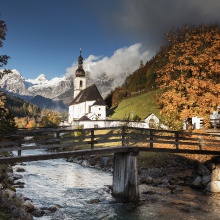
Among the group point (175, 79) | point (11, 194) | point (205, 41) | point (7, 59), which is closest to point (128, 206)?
point (11, 194)

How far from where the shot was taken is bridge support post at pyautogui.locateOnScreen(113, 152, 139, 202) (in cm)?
1812

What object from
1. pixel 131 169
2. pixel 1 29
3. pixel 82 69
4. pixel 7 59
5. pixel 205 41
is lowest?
pixel 131 169

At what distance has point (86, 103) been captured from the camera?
374 feet

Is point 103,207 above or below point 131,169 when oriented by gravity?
below

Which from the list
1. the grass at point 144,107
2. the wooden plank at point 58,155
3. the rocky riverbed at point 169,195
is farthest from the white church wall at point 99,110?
the wooden plank at point 58,155

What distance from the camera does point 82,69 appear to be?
476ft

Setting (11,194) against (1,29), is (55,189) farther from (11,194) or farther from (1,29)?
(1,29)

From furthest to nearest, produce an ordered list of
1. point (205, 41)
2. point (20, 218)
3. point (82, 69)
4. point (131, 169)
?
1. point (82, 69)
2. point (205, 41)
3. point (131, 169)
4. point (20, 218)

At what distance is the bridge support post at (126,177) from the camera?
1812 cm

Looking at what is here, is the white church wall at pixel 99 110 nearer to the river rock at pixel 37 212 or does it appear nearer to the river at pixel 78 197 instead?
the river at pixel 78 197

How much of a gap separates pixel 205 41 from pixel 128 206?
2100 cm

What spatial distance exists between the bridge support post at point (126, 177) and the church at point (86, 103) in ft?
232

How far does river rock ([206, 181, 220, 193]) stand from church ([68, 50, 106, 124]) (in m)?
69.8

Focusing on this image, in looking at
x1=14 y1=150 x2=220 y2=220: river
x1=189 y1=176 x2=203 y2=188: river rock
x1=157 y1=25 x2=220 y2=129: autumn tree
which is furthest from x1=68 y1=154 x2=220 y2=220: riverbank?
x1=157 y1=25 x2=220 y2=129: autumn tree
